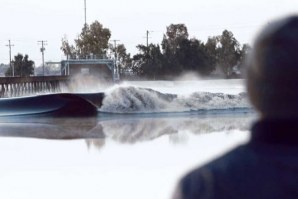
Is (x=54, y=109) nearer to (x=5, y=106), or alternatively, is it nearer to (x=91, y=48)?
(x=5, y=106)

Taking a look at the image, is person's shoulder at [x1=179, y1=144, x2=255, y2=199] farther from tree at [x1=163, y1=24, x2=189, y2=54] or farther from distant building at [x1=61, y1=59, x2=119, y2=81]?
distant building at [x1=61, y1=59, x2=119, y2=81]

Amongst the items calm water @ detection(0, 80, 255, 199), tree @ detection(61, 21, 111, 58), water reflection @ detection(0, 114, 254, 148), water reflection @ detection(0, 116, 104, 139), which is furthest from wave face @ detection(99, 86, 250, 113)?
tree @ detection(61, 21, 111, 58)

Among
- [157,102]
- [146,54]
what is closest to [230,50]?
[157,102]

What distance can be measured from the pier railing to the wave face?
10532 millimetres

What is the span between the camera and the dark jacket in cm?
77

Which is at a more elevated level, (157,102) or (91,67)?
(91,67)

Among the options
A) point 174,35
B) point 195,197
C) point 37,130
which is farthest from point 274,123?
point 174,35

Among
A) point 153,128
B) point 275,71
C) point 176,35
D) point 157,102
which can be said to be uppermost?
point 176,35

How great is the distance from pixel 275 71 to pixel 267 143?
100 mm

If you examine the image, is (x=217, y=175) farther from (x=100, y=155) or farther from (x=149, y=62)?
(x=149, y=62)

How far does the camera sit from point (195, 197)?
2.63 ft

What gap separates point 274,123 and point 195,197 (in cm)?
15

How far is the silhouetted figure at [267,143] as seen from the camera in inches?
30.7

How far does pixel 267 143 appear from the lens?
31.4 inches
